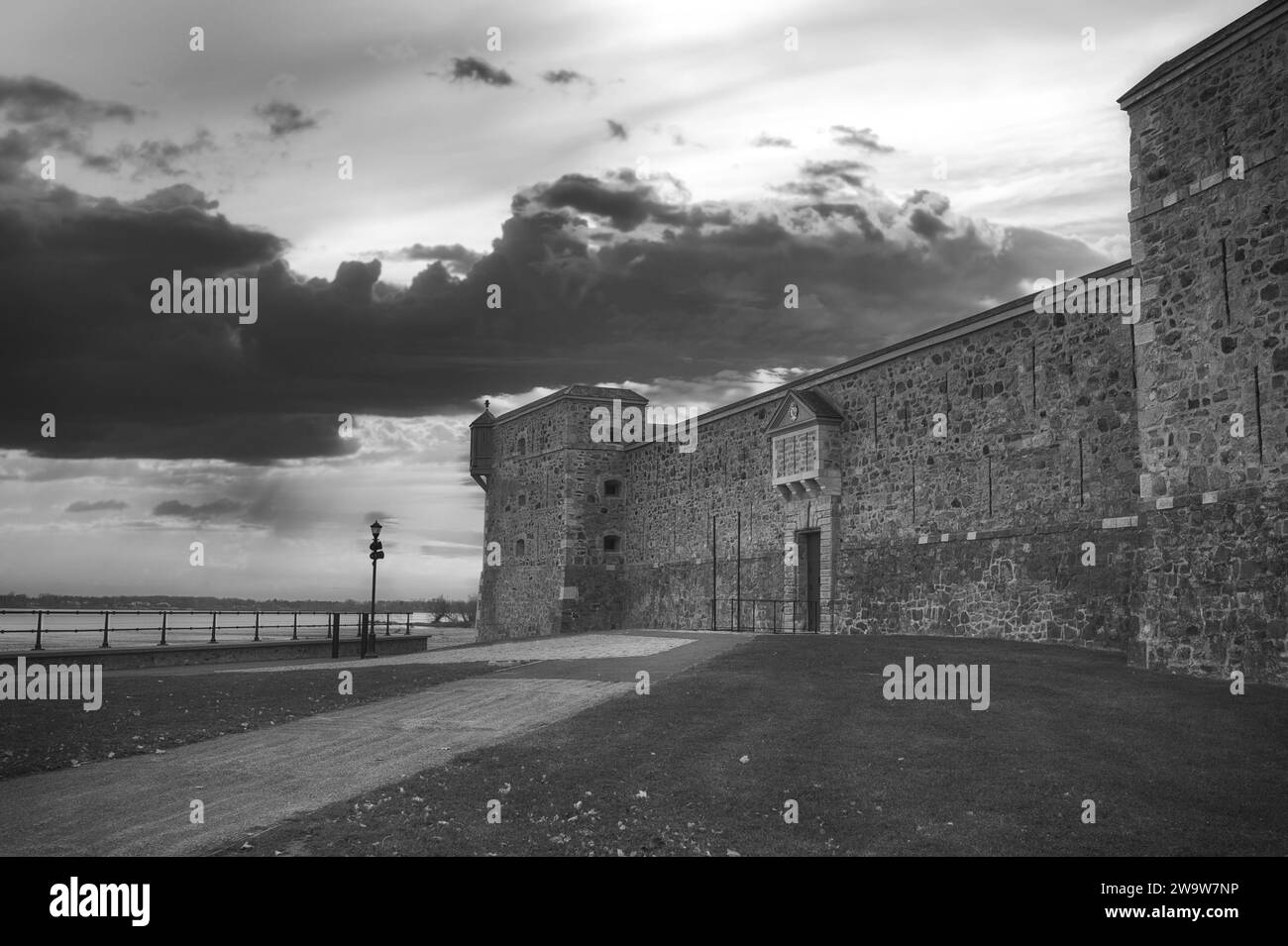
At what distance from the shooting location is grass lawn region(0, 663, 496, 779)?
10758 mm

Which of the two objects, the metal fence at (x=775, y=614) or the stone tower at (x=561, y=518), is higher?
the stone tower at (x=561, y=518)

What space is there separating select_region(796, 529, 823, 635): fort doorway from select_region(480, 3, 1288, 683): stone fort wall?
18cm

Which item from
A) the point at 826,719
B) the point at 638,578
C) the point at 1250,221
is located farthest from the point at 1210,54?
the point at 638,578

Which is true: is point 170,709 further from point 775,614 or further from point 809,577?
point 775,614

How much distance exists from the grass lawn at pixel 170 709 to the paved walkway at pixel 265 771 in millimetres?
472

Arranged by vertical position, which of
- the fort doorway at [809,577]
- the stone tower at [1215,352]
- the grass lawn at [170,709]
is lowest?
the grass lawn at [170,709]

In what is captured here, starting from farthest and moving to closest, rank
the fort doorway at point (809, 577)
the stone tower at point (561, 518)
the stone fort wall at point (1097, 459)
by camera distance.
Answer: the stone tower at point (561, 518) < the fort doorway at point (809, 577) < the stone fort wall at point (1097, 459)

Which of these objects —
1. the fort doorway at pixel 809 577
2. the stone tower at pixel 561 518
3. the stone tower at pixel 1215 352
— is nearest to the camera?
the stone tower at pixel 1215 352

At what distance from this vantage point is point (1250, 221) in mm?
14562

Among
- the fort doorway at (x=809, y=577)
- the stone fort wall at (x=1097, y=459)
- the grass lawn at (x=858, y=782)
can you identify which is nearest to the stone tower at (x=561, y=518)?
the stone fort wall at (x=1097, y=459)

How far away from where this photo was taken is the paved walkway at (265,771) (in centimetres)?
746

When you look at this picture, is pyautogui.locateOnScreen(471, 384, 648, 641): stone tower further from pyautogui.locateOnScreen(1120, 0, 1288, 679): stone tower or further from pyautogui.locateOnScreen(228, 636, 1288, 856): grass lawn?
pyautogui.locateOnScreen(228, 636, 1288, 856): grass lawn

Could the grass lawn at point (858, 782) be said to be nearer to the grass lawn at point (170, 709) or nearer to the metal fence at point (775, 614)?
the grass lawn at point (170, 709)
